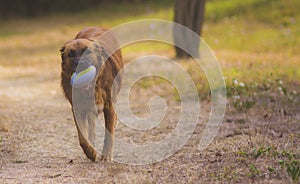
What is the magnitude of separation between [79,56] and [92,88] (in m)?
0.36

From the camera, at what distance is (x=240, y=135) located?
6.47 meters

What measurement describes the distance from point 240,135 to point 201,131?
→ 1.94 feet

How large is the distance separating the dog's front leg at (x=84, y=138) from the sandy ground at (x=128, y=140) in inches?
4.2

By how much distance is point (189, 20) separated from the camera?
1269 centimetres

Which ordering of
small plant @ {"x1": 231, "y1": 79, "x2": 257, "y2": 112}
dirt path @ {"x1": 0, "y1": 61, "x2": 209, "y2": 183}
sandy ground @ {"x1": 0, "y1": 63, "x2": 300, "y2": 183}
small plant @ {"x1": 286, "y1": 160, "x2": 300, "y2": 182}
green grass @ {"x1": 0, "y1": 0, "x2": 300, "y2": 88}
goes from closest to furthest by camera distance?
small plant @ {"x1": 286, "y1": 160, "x2": 300, "y2": 182} < sandy ground @ {"x1": 0, "y1": 63, "x2": 300, "y2": 183} < dirt path @ {"x1": 0, "y1": 61, "x2": 209, "y2": 183} < small plant @ {"x1": 231, "y1": 79, "x2": 257, "y2": 112} < green grass @ {"x1": 0, "y1": 0, "x2": 300, "y2": 88}

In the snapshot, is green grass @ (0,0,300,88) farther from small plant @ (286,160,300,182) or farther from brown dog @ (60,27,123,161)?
small plant @ (286,160,300,182)

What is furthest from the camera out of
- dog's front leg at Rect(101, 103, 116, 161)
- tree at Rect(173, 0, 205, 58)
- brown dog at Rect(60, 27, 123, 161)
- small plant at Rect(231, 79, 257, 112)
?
tree at Rect(173, 0, 205, 58)

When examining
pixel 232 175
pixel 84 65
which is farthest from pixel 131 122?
pixel 232 175

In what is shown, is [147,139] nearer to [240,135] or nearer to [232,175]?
[240,135]

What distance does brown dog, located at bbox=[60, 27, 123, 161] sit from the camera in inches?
218

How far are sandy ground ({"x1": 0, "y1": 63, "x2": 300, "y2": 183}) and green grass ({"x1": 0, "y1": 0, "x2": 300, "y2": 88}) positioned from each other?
258 centimetres

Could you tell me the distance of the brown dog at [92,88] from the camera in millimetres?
Result: 5543

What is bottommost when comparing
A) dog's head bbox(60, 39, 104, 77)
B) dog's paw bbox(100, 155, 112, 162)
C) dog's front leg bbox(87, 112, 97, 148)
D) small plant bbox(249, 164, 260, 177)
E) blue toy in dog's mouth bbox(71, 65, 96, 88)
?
dog's paw bbox(100, 155, 112, 162)

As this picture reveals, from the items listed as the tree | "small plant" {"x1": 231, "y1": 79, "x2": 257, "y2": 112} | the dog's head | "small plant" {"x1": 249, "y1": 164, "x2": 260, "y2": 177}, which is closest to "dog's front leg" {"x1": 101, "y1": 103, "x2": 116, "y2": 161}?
the dog's head
